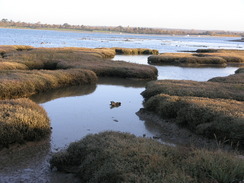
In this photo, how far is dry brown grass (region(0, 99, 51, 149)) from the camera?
1117 centimetres

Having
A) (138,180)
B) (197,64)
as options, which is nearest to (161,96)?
(138,180)

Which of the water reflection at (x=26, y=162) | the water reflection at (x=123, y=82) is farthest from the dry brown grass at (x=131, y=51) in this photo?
the water reflection at (x=26, y=162)

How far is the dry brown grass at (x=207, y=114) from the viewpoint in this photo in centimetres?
1248

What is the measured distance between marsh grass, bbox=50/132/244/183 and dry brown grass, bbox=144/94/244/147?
9.67ft

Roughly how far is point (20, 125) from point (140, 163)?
5.62 meters

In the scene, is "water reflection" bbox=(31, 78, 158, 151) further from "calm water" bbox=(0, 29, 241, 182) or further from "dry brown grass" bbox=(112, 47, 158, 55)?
"dry brown grass" bbox=(112, 47, 158, 55)

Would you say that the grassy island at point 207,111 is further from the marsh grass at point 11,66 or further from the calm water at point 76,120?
the marsh grass at point 11,66

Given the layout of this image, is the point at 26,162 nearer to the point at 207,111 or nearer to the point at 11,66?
the point at 207,111

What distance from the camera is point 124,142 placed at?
31.7ft

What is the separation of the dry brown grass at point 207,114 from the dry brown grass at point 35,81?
8526mm

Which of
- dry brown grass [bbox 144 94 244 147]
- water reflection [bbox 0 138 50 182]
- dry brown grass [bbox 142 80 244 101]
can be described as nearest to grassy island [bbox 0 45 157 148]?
water reflection [bbox 0 138 50 182]

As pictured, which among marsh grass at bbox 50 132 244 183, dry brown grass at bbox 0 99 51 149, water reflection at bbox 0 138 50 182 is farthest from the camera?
dry brown grass at bbox 0 99 51 149

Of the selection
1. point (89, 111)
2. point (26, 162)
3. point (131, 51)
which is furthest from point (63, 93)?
point (131, 51)

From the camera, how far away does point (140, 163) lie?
788 centimetres
